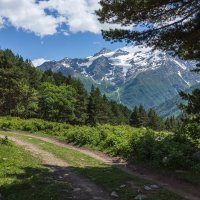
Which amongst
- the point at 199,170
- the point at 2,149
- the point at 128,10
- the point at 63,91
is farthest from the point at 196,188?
the point at 63,91

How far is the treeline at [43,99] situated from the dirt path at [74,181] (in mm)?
65013

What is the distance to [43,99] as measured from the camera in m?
107

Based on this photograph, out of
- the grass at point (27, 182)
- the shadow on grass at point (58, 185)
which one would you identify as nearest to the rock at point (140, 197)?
the shadow on grass at point (58, 185)

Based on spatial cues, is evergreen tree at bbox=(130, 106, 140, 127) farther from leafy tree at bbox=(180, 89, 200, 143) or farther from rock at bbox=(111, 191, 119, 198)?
rock at bbox=(111, 191, 119, 198)

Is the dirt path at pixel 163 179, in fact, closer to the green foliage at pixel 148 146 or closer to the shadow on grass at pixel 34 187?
the green foliage at pixel 148 146

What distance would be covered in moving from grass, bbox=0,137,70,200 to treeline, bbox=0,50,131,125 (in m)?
68.9

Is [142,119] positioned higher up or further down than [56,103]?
higher up

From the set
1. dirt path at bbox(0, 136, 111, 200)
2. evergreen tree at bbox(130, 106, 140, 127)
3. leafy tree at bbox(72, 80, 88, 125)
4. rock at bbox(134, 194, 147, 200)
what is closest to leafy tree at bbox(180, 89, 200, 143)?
dirt path at bbox(0, 136, 111, 200)

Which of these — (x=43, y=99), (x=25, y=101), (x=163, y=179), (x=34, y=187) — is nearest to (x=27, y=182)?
(x=34, y=187)

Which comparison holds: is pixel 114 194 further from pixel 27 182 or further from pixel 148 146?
pixel 148 146

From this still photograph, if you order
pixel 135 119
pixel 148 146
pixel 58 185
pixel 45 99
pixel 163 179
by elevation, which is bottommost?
pixel 58 185

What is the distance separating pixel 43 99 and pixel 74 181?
3519 inches

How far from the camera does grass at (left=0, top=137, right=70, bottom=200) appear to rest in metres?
15.1

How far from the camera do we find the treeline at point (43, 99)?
3593 inches
